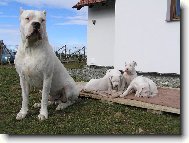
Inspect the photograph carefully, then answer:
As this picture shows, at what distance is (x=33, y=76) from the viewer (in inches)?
258

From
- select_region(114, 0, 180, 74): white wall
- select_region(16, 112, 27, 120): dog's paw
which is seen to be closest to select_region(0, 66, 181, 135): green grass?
select_region(16, 112, 27, 120): dog's paw

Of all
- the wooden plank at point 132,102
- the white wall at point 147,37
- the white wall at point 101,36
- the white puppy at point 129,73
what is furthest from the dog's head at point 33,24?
the white wall at point 101,36

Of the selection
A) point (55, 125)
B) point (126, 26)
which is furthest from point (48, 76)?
point (126, 26)

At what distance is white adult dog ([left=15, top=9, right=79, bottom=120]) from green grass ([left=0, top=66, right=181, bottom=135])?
10.4 inches

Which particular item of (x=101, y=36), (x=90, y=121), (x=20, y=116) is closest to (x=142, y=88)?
(x=90, y=121)

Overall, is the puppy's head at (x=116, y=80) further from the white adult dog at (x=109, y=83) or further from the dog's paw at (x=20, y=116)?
the dog's paw at (x=20, y=116)

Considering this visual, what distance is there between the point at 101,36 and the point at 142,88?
783 cm

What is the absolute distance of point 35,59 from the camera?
6430 mm

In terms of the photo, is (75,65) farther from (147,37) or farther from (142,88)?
(142,88)

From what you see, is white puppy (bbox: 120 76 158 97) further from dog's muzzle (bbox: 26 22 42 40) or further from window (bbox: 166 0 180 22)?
window (bbox: 166 0 180 22)

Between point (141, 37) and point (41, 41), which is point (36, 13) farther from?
point (141, 37)

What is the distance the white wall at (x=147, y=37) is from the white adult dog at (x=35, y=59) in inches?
188

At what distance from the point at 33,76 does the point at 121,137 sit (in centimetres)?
170

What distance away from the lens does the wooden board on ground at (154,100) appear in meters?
7.06
